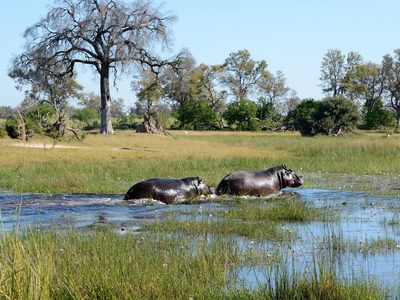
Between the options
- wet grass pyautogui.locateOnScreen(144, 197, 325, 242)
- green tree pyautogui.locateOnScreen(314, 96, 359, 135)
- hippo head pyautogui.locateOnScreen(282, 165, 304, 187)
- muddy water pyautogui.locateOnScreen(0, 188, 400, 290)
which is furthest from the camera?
green tree pyautogui.locateOnScreen(314, 96, 359, 135)

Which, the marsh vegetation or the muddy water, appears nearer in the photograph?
the marsh vegetation

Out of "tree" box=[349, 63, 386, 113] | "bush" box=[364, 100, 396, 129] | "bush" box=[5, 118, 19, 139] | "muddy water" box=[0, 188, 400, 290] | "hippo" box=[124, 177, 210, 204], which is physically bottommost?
"muddy water" box=[0, 188, 400, 290]

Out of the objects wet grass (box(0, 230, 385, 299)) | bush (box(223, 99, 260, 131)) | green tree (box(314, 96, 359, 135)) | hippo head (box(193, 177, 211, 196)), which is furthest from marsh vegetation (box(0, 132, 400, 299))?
bush (box(223, 99, 260, 131))

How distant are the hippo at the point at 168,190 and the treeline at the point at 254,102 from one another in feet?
113

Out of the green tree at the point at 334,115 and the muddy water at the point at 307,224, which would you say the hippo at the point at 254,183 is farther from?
the green tree at the point at 334,115

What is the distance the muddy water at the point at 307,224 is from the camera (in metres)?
7.26

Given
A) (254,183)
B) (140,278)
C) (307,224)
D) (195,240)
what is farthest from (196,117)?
(140,278)

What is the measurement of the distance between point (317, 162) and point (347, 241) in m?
15.5

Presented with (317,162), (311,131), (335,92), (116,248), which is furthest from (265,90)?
(116,248)

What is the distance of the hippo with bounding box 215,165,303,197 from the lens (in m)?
14.9

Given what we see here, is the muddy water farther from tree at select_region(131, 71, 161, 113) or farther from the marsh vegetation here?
tree at select_region(131, 71, 161, 113)

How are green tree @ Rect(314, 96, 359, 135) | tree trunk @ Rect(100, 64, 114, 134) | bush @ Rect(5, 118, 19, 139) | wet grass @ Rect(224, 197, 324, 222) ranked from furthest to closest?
green tree @ Rect(314, 96, 359, 135) < tree trunk @ Rect(100, 64, 114, 134) < bush @ Rect(5, 118, 19, 139) < wet grass @ Rect(224, 197, 324, 222)

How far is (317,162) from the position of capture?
24.1 metres

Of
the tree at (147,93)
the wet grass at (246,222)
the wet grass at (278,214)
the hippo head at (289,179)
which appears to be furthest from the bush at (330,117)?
the wet grass at (278,214)
